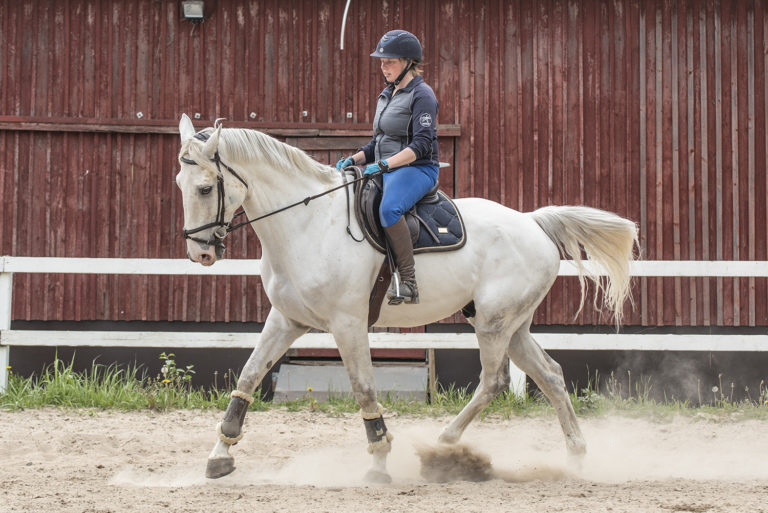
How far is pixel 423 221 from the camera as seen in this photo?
5.19 metres

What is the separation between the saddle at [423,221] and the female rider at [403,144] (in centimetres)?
10

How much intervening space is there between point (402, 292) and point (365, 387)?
2.12 feet

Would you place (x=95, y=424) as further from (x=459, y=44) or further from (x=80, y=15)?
(x=459, y=44)

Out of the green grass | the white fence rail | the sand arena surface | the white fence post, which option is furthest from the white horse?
the white fence post

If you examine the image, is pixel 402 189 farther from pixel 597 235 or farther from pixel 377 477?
pixel 377 477

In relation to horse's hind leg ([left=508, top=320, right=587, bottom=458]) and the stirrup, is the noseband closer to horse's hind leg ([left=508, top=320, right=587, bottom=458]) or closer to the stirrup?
the stirrup

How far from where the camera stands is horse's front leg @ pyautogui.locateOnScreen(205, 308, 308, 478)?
4.98 meters

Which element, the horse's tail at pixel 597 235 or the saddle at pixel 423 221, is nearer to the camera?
the saddle at pixel 423 221

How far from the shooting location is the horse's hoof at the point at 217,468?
195 inches

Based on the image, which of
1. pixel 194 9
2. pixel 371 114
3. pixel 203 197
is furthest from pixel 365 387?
pixel 194 9

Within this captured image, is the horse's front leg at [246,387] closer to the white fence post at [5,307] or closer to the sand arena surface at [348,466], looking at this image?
the sand arena surface at [348,466]

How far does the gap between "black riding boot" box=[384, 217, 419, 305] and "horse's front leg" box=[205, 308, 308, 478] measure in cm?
73

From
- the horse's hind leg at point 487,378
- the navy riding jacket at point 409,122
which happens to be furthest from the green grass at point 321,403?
the navy riding jacket at point 409,122

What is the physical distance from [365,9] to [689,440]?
6122mm
